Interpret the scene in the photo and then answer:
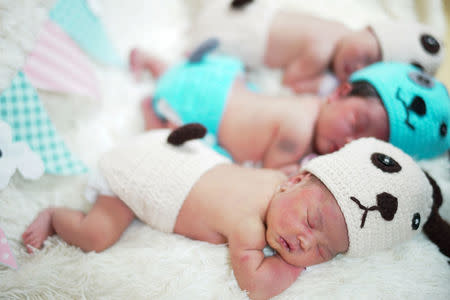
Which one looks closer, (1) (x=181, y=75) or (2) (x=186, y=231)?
(2) (x=186, y=231)

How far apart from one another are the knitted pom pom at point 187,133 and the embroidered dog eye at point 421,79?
0.81 m

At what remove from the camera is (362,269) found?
963 millimetres

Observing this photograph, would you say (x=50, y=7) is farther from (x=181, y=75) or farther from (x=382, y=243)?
(x=382, y=243)

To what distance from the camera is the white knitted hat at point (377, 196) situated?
35.0 inches

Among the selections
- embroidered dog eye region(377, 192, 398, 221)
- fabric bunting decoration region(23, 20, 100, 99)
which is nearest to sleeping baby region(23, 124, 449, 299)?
embroidered dog eye region(377, 192, 398, 221)

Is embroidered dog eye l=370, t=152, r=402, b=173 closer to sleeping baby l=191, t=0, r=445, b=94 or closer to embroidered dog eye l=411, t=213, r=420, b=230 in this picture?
Answer: embroidered dog eye l=411, t=213, r=420, b=230

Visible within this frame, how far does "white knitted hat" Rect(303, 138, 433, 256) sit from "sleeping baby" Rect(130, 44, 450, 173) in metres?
0.27

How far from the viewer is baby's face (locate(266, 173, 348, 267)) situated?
2.98 ft

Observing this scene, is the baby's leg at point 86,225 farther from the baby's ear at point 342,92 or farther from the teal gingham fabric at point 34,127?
the baby's ear at point 342,92

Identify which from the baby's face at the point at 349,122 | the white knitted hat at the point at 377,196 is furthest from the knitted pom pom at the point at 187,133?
the baby's face at the point at 349,122

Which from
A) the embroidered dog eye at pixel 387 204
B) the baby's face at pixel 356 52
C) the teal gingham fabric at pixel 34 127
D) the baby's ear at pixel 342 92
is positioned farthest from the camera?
the baby's face at pixel 356 52

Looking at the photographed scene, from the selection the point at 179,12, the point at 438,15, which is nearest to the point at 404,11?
the point at 438,15

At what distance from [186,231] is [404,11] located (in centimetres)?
163

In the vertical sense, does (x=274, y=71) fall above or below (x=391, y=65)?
below
